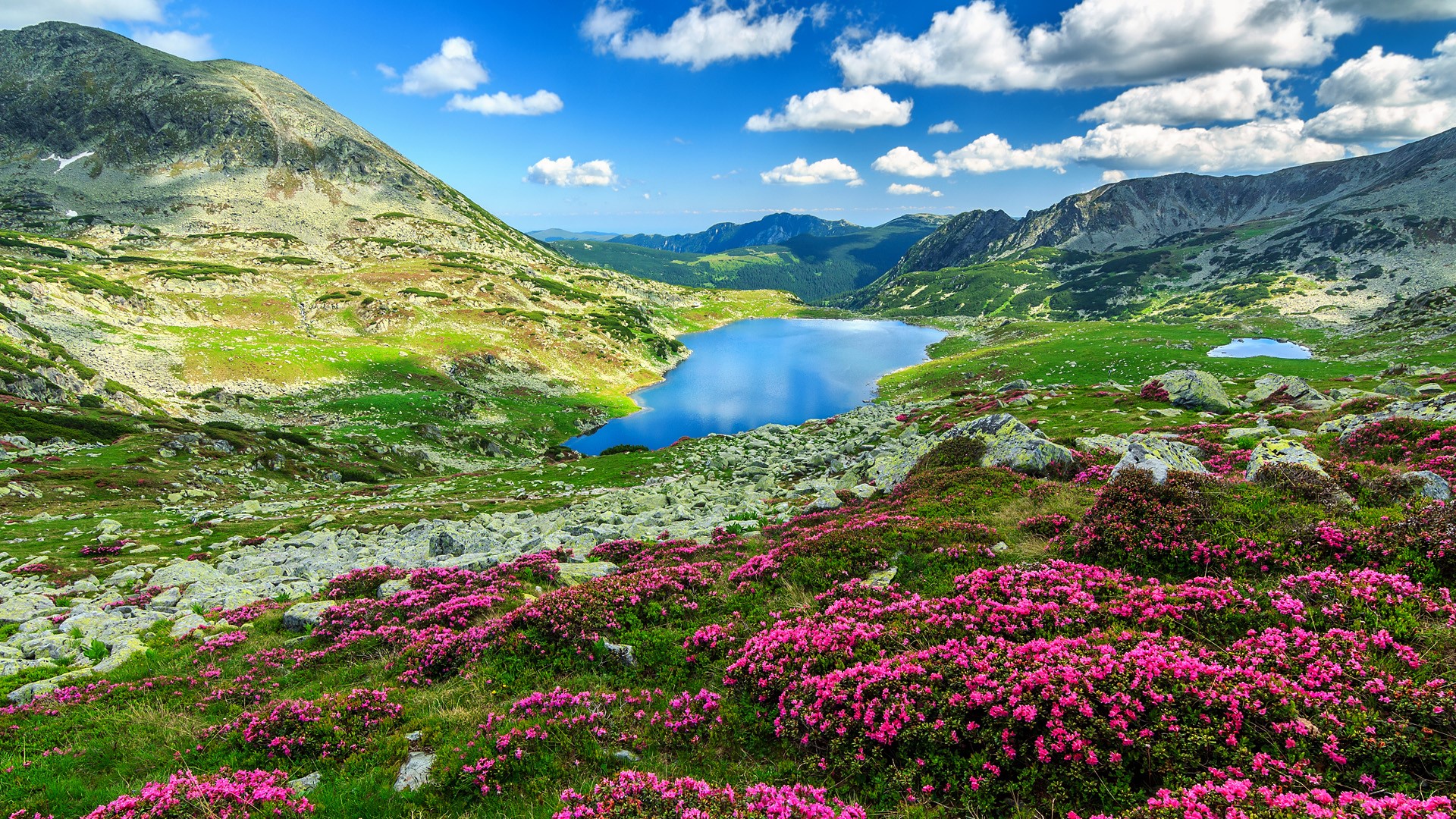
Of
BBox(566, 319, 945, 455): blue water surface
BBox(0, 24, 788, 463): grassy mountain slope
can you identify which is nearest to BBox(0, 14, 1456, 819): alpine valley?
BBox(0, 24, 788, 463): grassy mountain slope

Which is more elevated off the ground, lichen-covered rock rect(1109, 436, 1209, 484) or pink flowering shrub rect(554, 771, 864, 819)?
lichen-covered rock rect(1109, 436, 1209, 484)

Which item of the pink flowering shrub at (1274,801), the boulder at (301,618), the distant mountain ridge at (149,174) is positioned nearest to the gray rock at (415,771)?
the pink flowering shrub at (1274,801)

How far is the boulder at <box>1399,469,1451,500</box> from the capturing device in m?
11.0

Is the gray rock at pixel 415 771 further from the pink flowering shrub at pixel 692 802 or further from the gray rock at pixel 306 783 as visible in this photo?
the pink flowering shrub at pixel 692 802

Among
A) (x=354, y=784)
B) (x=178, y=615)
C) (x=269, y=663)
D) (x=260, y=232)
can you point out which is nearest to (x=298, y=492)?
(x=178, y=615)

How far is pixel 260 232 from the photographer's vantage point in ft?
532

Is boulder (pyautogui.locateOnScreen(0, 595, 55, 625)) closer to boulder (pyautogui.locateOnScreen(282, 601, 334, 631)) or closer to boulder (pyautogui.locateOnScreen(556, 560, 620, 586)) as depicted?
boulder (pyautogui.locateOnScreen(282, 601, 334, 631))

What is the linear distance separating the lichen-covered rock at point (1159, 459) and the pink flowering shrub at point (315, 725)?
17360 millimetres

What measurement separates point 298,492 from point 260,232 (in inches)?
6989

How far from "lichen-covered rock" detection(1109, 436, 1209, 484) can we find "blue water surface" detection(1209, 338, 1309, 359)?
103982 mm

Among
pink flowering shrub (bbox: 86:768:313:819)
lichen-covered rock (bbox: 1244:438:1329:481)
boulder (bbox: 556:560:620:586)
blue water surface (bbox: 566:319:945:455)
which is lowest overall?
blue water surface (bbox: 566:319:945:455)

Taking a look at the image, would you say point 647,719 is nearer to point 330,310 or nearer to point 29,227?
point 330,310

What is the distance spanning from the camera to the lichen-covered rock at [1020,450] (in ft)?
66.1

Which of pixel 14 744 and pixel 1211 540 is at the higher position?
pixel 1211 540
